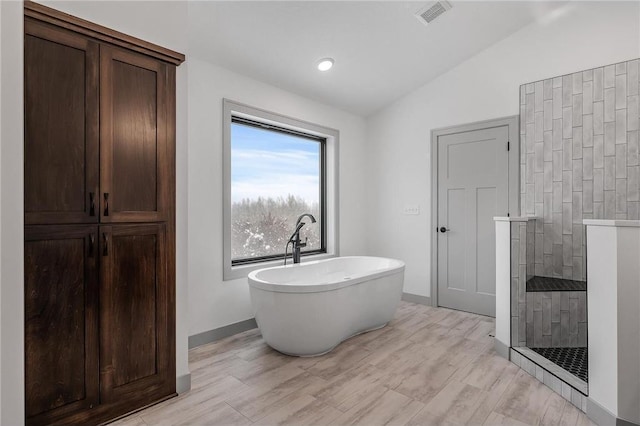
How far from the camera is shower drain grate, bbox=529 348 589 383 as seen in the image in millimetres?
2281

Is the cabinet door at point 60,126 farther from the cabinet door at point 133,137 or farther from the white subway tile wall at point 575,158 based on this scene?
the white subway tile wall at point 575,158

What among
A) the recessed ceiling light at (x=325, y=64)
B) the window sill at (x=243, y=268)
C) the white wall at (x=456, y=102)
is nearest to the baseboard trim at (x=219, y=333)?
the window sill at (x=243, y=268)

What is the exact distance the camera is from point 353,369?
8.11ft

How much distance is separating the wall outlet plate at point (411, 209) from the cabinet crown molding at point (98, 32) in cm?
309

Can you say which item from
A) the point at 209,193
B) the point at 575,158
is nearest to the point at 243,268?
the point at 209,193

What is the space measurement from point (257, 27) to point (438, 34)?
1749 mm

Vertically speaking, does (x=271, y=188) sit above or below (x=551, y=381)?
above

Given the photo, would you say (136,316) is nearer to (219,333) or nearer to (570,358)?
(219,333)

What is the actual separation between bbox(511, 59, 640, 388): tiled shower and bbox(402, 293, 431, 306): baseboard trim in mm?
1284

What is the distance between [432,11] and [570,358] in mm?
2976

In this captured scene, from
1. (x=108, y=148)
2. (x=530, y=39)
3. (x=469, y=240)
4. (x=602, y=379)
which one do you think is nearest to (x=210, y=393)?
(x=108, y=148)

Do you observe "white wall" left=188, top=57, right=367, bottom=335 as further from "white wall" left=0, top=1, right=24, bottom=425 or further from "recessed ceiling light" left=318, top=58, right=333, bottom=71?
"white wall" left=0, top=1, right=24, bottom=425

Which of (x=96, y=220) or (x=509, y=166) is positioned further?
(x=509, y=166)

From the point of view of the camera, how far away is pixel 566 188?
3094 mm
